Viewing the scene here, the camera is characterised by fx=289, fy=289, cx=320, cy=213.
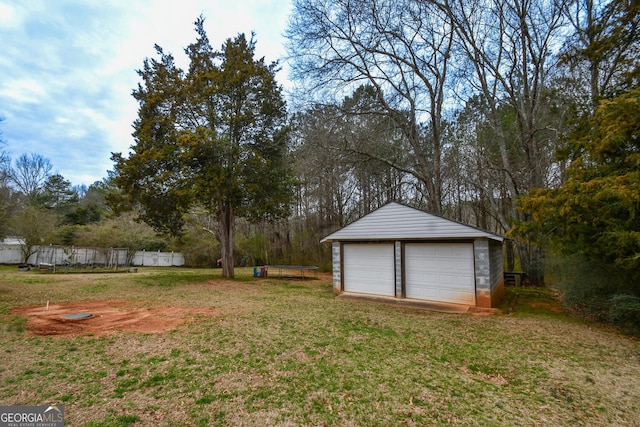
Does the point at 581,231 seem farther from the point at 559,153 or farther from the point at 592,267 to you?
the point at 559,153

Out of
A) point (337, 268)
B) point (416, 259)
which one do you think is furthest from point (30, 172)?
point (416, 259)

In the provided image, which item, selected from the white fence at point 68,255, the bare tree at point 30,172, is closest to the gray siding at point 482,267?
the white fence at point 68,255

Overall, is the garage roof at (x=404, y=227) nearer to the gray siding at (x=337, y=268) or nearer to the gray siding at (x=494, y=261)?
the gray siding at (x=337, y=268)

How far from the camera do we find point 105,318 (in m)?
6.56

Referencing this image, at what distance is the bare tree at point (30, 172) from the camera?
26.3 m

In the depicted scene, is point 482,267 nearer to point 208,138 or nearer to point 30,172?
point 208,138

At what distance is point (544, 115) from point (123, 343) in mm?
17699

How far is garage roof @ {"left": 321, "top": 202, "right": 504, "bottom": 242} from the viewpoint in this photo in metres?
8.39

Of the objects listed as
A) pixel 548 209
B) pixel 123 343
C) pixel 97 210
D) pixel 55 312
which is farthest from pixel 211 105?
pixel 97 210

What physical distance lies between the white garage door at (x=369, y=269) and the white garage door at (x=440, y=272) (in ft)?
2.02

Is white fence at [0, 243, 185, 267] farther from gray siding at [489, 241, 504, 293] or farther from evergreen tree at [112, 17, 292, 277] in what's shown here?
gray siding at [489, 241, 504, 293]

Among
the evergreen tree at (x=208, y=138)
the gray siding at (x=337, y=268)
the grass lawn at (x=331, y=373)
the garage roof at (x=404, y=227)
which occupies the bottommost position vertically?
the grass lawn at (x=331, y=373)

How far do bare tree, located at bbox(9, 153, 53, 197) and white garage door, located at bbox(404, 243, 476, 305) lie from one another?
34.2 meters

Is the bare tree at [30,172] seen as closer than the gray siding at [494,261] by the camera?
No
